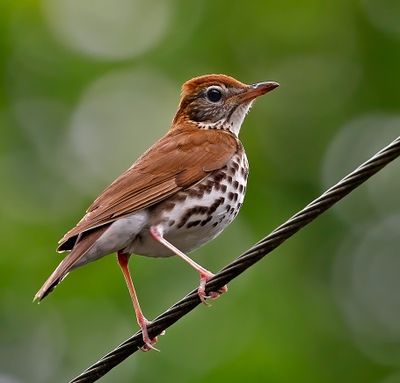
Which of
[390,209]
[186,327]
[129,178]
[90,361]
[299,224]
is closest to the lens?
[299,224]

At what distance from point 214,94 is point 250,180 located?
5431 millimetres

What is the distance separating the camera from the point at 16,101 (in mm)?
17016

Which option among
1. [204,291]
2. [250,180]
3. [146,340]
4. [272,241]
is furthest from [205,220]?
[250,180]

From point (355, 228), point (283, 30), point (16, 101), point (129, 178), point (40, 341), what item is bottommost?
point (40, 341)

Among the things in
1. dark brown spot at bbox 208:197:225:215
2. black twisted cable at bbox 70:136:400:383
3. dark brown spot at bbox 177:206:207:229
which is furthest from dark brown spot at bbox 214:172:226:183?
black twisted cable at bbox 70:136:400:383

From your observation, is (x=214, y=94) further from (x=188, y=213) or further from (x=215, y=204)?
(x=188, y=213)

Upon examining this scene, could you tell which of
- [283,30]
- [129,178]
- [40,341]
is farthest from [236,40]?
[129,178]

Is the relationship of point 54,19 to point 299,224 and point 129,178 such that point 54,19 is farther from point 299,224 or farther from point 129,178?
point 299,224

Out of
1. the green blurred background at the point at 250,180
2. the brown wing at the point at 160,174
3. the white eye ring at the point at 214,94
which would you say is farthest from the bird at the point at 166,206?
the green blurred background at the point at 250,180

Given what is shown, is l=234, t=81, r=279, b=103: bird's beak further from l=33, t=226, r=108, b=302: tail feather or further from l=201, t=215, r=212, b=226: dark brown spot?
l=33, t=226, r=108, b=302: tail feather

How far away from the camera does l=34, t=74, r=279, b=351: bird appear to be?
27.4 feet

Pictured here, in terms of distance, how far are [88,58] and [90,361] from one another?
4151 mm

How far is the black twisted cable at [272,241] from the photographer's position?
21.8 feet

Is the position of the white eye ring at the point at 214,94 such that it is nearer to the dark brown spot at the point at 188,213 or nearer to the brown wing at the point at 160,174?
the brown wing at the point at 160,174
